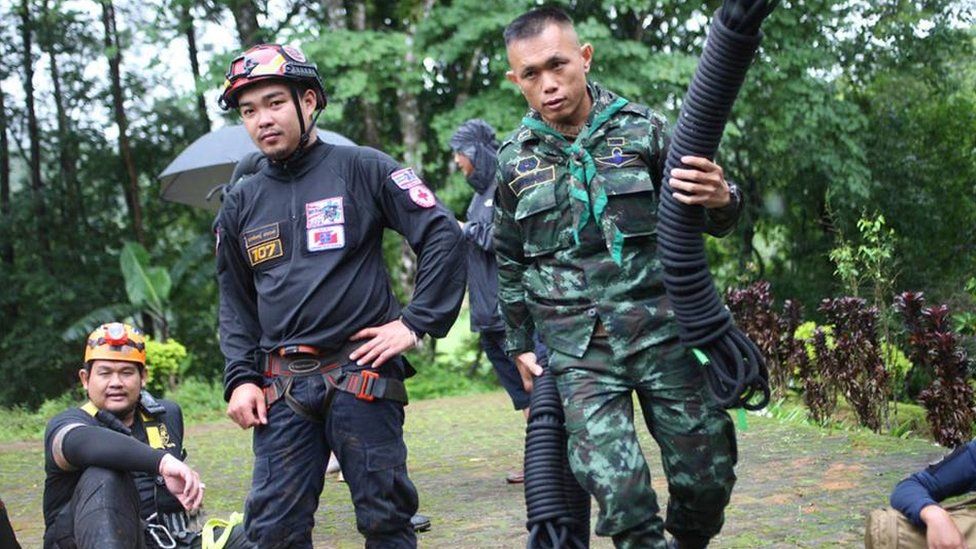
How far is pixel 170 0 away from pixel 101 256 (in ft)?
26.7

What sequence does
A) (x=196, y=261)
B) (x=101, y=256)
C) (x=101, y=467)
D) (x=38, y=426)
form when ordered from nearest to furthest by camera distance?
(x=101, y=467) → (x=38, y=426) → (x=196, y=261) → (x=101, y=256)

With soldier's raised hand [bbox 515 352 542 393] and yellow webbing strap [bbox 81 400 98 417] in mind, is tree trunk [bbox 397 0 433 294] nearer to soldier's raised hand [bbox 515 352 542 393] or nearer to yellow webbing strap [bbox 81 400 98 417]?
yellow webbing strap [bbox 81 400 98 417]

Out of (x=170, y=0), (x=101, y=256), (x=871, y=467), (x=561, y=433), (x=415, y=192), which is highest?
(x=170, y=0)

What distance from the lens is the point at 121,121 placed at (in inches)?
1022

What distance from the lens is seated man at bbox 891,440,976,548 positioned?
467cm

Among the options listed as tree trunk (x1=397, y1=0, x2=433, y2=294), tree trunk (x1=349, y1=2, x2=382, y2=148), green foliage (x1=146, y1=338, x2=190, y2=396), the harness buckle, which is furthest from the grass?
the harness buckle

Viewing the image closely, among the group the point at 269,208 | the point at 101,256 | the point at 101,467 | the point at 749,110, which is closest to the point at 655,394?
the point at 269,208

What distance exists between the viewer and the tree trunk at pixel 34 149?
26.0 metres

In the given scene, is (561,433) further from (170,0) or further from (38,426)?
(170,0)

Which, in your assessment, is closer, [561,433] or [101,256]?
[561,433]

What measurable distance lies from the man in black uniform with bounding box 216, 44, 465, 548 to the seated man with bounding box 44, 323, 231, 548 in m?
0.70

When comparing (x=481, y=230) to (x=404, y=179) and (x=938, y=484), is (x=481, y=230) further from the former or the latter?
(x=938, y=484)

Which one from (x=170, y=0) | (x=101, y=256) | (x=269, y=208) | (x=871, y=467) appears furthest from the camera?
(x=101, y=256)

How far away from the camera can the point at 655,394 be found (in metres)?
4.11
